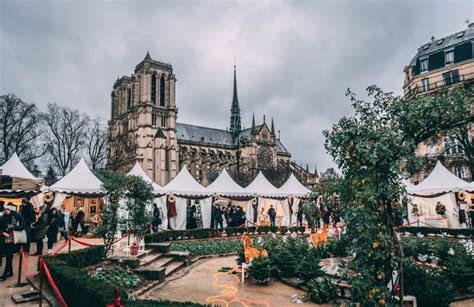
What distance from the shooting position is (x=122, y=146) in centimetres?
4300

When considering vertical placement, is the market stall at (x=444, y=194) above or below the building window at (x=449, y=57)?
below

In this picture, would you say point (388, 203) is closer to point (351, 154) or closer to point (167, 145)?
point (351, 154)

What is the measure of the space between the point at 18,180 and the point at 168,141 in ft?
158

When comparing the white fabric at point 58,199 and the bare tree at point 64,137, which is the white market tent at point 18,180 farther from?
the bare tree at point 64,137

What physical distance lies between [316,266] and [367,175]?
4472 millimetres

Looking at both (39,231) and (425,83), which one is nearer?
(39,231)

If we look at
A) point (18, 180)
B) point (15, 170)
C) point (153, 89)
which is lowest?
point (18, 180)

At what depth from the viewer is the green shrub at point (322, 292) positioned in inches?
280

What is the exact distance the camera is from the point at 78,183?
17859mm

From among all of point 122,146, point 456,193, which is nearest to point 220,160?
point 122,146

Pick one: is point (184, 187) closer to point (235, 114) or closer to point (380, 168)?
point (380, 168)

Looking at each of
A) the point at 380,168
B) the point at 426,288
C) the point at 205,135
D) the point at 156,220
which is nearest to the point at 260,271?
the point at 426,288

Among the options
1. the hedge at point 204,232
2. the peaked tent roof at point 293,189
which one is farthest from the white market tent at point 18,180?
the peaked tent roof at point 293,189

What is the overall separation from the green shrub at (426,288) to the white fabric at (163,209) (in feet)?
53.7
